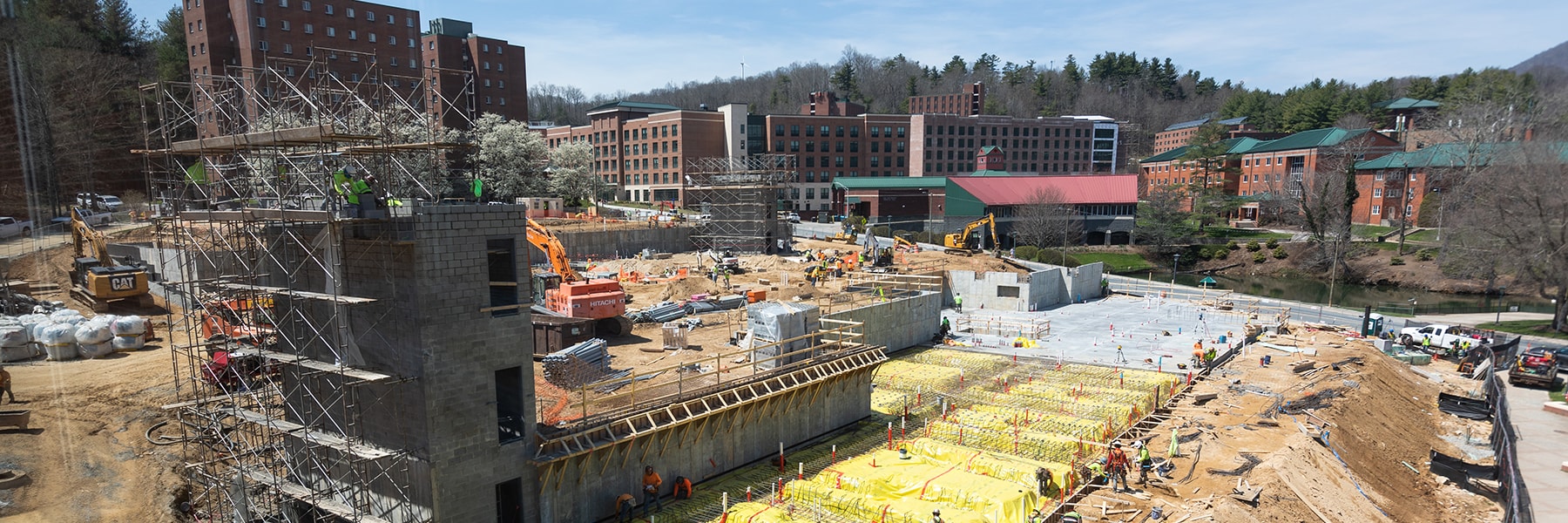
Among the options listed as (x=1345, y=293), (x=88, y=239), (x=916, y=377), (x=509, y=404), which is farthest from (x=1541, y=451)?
(x=88, y=239)

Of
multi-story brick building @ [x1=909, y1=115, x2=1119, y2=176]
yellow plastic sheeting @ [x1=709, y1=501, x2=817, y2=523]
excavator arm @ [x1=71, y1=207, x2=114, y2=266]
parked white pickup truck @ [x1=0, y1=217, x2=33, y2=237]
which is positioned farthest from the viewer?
multi-story brick building @ [x1=909, y1=115, x2=1119, y2=176]

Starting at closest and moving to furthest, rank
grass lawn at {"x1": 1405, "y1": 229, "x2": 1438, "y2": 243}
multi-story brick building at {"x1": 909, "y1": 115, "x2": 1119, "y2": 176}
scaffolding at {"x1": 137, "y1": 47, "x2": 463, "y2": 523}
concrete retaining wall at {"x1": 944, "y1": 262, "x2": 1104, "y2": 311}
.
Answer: scaffolding at {"x1": 137, "y1": 47, "x2": 463, "y2": 523}, concrete retaining wall at {"x1": 944, "y1": 262, "x2": 1104, "y2": 311}, grass lawn at {"x1": 1405, "y1": 229, "x2": 1438, "y2": 243}, multi-story brick building at {"x1": 909, "y1": 115, "x2": 1119, "y2": 176}

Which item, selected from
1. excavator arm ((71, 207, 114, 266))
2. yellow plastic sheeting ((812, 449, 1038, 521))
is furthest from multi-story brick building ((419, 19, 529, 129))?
yellow plastic sheeting ((812, 449, 1038, 521))

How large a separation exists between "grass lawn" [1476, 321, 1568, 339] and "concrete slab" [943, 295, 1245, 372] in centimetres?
1504

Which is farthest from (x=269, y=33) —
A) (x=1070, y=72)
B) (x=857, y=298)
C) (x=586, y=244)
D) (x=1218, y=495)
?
(x=1070, y=72)

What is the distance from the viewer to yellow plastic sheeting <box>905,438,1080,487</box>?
20.0 metres

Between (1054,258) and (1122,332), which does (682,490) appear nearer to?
Answer: (1122,332)

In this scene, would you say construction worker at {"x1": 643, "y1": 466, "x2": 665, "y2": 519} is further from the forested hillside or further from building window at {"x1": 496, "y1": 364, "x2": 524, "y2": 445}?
the forested hillside

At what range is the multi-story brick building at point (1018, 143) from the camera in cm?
10458

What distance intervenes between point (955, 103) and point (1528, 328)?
8876 cm

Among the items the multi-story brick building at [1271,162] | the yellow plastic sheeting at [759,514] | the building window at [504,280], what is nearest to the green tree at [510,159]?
the building window at [504,280]

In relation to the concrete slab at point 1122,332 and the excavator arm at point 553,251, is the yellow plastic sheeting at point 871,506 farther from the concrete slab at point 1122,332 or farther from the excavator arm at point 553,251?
the excavator arm at point 553,251

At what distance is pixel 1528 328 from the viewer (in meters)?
43.3

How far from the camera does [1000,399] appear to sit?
27.6 meters
